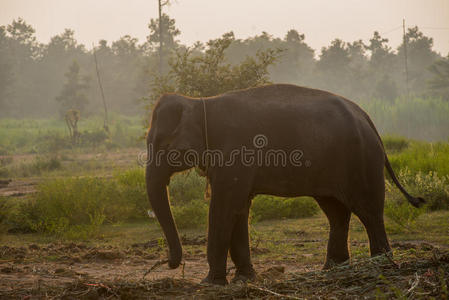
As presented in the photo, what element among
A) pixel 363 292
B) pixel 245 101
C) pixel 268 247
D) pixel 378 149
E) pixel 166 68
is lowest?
pixel 268 247

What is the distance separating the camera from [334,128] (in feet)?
16.2

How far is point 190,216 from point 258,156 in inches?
178

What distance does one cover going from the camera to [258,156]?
492 cm

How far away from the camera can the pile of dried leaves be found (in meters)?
3.70

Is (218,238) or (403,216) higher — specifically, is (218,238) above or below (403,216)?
above

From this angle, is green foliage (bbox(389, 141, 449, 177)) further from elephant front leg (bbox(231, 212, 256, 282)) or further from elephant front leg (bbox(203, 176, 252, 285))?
elephant front leg (bbox(203, 176, 252, 285))

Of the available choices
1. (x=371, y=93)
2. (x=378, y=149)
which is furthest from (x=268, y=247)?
(x=371, y=93)

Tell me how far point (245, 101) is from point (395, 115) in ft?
101

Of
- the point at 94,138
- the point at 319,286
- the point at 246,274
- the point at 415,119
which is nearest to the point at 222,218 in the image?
the point at 246,274

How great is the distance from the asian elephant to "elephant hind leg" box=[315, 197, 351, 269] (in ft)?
1.58

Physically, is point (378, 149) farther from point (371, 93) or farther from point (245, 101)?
point (371, 93)

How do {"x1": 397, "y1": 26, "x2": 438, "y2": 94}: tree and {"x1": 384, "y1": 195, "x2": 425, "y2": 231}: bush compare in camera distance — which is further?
{"x1": 397, "y1": 26, "x2": 438, "y2": 94}: tree

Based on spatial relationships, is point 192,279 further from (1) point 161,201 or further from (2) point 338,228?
(2) point 338,228

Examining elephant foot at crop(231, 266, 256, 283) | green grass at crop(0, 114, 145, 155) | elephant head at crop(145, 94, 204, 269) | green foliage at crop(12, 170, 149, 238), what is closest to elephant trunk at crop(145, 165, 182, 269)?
elephant head at crop(145, 94, 204, 269)
